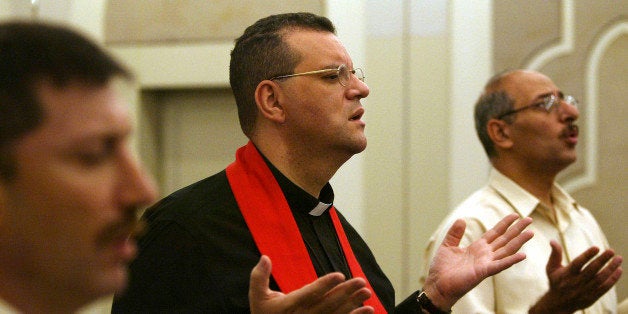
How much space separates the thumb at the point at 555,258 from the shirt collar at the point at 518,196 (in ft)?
1.59

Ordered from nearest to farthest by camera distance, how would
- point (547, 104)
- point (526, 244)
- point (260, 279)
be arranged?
point (260, 279) → point (526, 244) → point (547, 104)

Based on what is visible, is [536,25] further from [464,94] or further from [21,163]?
[21,163]

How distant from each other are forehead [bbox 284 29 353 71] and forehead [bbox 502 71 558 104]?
52.3 inches

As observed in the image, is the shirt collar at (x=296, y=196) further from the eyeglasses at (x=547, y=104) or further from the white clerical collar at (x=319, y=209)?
the eyeglasses at (x=547, y=104)

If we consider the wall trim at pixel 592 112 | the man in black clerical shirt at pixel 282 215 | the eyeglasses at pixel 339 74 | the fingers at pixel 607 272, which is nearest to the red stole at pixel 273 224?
the man in black clerical shirt at pixel 282 215

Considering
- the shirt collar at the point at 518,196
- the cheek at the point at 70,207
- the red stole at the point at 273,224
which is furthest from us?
the shirt collar at the point at 518,196

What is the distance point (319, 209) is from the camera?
220 cm

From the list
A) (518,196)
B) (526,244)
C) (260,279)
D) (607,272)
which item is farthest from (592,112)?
(260,279)

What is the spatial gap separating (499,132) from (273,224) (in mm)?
1641

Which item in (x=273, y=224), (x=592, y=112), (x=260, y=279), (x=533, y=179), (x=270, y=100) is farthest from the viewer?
(x=592, y=112)

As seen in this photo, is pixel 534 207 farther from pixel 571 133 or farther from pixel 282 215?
pixel 282 215

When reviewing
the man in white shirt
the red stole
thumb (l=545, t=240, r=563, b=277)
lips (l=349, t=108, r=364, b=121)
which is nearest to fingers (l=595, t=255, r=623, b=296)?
the man in white shirt

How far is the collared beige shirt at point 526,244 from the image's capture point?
9.10 ft

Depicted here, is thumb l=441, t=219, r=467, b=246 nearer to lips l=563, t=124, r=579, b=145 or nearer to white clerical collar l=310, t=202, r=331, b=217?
white clerical collar l=310, t=202, r=331, b=217
